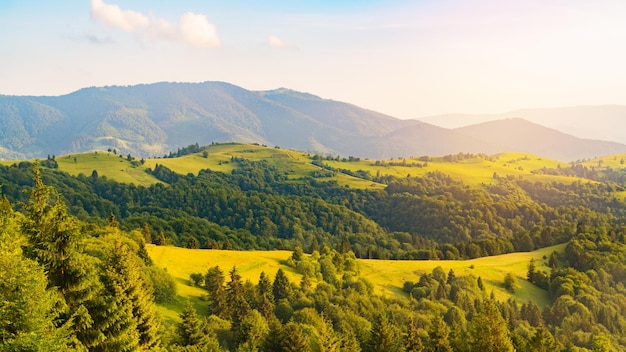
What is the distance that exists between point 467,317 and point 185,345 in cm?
7274

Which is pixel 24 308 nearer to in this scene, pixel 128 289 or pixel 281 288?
pixel 128 289

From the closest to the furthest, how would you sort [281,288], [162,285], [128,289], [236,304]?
[128,289]
[236,304]
[162,285]
[281,288]

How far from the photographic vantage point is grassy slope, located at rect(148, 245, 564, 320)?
92.4 m

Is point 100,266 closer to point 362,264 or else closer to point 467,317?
point 467,317

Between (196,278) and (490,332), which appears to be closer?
(490,332)

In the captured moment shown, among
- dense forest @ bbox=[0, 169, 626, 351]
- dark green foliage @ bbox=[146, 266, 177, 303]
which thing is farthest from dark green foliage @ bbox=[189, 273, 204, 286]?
dark green foliage @ bbox=[146, 266, 177, 303]

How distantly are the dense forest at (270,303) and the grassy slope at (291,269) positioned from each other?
302 centimetres

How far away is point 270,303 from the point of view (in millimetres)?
77688

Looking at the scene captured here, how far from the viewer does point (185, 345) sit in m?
43.8

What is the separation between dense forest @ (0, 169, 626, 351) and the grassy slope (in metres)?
3.02

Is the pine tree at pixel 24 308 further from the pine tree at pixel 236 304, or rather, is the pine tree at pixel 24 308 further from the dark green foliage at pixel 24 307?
the pine tree at pixel 236 304

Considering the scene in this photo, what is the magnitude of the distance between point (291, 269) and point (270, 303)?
29893 mm

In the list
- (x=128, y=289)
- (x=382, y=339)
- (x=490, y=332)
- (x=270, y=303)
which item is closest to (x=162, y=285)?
(x=270, y=303)

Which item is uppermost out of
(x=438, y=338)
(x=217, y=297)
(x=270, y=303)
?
(x=438, y=338)
